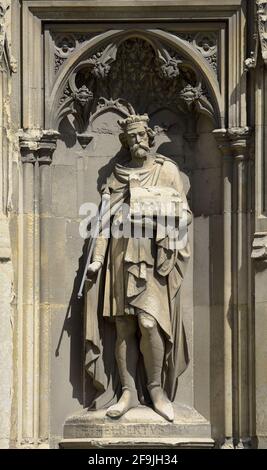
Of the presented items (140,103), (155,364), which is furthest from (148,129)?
(155,364)

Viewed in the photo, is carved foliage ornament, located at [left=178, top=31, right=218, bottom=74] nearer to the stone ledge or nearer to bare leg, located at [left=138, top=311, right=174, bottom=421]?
bare leg, located at [left=138, top=311, right=174, bottom=421]

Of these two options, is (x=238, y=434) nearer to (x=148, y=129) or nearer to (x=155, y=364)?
(x=155, y=364)

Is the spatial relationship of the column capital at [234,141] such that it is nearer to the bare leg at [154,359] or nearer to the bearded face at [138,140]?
the bearded face at [138,140]

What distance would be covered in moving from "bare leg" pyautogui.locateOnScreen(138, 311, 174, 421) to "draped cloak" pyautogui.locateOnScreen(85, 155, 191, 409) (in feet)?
0.26

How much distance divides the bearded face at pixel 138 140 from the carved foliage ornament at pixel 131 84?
1.31ft

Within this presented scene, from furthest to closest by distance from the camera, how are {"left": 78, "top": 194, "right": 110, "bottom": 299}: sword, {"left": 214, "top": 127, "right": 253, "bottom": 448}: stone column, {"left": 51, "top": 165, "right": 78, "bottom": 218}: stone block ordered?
{"left": 51, "top": 165, "right": 78, "bottom": 218}: stone block → {"left": 78, "top": 194, "right": 110, "bottom": 299}: sword → {"left": 214, "top": 127, "right": 253, "bottom": 448}: stone column

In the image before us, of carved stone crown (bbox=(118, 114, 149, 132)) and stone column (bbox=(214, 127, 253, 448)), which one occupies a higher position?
carved stone crown (bbox=(118, 114, 149, 132))

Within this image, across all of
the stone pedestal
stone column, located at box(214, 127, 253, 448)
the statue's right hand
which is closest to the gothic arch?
stone column, located at box(214, 127, 253, 448)

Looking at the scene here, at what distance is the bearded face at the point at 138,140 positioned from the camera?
29047 mm

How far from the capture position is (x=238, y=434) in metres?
28.8

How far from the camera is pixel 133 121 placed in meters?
29.1

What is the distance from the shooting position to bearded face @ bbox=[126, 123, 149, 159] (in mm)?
29047

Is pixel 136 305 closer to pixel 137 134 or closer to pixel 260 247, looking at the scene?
pixel 260 247

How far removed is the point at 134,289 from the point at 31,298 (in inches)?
40.9
